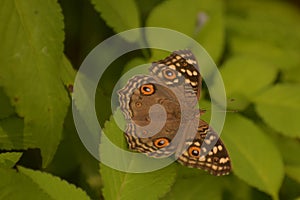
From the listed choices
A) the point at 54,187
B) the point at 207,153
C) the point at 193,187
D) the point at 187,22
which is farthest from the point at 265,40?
the point at 54,187

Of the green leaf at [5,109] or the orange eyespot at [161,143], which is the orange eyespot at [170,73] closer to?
the orange eyespot at [161,143]

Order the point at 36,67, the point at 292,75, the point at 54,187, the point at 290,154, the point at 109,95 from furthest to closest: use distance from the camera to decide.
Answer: the point at 292,75
the point at 290,154
the point at 109,95
the point at 36,67
the point at 54,187

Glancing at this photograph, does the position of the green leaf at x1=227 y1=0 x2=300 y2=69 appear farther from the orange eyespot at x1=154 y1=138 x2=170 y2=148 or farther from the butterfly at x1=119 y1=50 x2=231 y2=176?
the orange eyespot at x1=154 y1=138 x2=170 y2=148

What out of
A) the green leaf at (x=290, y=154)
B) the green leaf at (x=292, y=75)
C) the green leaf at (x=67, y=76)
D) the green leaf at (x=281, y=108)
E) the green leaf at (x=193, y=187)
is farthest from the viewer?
the green leaf at (x=292, y=75)

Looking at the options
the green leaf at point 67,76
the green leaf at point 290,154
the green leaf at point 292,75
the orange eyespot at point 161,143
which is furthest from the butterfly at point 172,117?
the green leaf at point 292,75

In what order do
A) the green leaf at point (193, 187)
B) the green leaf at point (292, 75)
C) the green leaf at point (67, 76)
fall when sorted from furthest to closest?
1. the green leaf at point (292, 75)
2. the green leaf at point (193, 187)
3. the green leaf at point (67, 76)

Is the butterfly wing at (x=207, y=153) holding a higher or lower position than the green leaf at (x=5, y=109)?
lower

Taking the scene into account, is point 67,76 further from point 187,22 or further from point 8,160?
point 187,22
